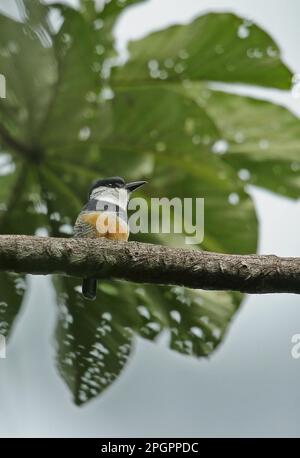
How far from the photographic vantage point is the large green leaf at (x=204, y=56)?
4688 millimetres

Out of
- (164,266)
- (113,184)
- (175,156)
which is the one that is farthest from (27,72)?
(164,266)

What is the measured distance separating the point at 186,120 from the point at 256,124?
367 mm

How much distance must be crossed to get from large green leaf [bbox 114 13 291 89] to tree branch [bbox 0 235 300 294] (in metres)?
1.52

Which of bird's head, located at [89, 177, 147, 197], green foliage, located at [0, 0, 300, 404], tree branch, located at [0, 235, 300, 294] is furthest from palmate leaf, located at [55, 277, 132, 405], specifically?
tree branch, located at [0, 235, 300, 294]

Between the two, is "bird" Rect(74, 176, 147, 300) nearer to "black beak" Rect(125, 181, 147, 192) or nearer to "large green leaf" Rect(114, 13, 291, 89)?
"black beak" Rect(125, 181, 147, 192)

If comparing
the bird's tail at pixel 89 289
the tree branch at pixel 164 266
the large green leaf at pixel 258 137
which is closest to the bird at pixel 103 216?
the bird's tail at pixel 89 289

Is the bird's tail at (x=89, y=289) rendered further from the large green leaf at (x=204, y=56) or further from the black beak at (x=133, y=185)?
the large green leaf at (x=204, y=56)

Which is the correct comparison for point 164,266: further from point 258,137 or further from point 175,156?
point 258,137

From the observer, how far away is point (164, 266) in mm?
3336

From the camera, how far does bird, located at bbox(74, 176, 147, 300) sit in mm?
4281
